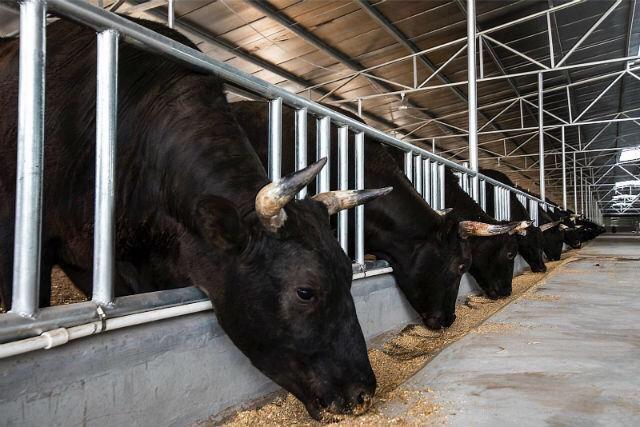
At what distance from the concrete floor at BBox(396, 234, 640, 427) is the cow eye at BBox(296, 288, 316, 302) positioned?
0.64 metres

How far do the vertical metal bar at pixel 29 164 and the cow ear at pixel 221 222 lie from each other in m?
0.59

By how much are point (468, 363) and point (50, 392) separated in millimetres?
1934

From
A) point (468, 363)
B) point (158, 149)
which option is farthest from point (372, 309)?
point (158, 149)

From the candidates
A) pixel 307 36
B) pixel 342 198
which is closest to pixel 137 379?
pixel 342 198

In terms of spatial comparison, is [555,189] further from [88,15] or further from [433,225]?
[88,15]

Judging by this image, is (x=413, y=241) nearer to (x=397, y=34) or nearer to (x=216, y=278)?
(x=216, y=278)

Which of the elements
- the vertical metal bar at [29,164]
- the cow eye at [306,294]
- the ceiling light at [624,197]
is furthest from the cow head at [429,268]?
the ceiling light at [624,197]

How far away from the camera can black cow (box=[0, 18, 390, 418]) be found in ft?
6.39

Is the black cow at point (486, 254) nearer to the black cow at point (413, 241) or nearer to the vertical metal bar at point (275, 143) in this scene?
the black cow at point (413, 241)

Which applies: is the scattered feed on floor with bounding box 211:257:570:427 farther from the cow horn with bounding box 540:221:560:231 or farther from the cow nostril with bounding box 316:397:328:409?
the cow horn with bounding box 540:221:560:231

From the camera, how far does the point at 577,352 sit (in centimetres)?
283

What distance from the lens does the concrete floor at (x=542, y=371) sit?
1.92 m

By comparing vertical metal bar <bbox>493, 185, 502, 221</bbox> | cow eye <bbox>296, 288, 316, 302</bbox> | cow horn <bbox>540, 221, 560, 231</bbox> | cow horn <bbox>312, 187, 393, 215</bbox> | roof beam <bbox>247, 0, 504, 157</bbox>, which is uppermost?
roof beam <bbox>247, 0, 504, 157</bbox>

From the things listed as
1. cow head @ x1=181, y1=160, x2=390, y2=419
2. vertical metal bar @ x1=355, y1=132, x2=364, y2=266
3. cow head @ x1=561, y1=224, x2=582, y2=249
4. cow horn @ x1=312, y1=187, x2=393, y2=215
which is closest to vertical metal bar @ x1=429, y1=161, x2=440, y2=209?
vertical metal bar @ x1=355, y1=132, x2=364, y2=266
